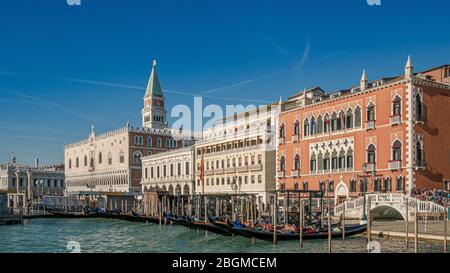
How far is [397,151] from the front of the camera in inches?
1181

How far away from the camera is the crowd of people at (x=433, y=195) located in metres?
27.1

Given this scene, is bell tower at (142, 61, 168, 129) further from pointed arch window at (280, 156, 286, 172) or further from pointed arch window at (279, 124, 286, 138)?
pointed arch window at (280, 156, 286, 172)

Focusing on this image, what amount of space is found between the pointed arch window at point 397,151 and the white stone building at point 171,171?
26997 millimetres

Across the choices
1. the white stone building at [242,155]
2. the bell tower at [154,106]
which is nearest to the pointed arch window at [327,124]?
the white stone building at [242,155]

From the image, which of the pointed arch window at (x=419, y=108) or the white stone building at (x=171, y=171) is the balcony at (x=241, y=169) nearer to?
the white stone building at (x=171, y=171)

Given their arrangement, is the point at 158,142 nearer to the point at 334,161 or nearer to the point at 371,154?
the point at 334,161

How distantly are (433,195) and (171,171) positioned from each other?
115 feet

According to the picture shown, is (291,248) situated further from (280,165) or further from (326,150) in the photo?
(280,165)

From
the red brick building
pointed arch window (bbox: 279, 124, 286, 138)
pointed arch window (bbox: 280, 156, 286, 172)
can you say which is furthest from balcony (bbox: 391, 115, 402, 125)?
pointed arch window (bbox: 280, 156, 286, 172)

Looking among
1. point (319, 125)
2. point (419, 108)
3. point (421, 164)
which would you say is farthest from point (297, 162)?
point (419, 108)

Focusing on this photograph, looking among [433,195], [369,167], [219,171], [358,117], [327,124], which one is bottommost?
[433,195]

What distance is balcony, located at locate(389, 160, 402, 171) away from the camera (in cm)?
2950
